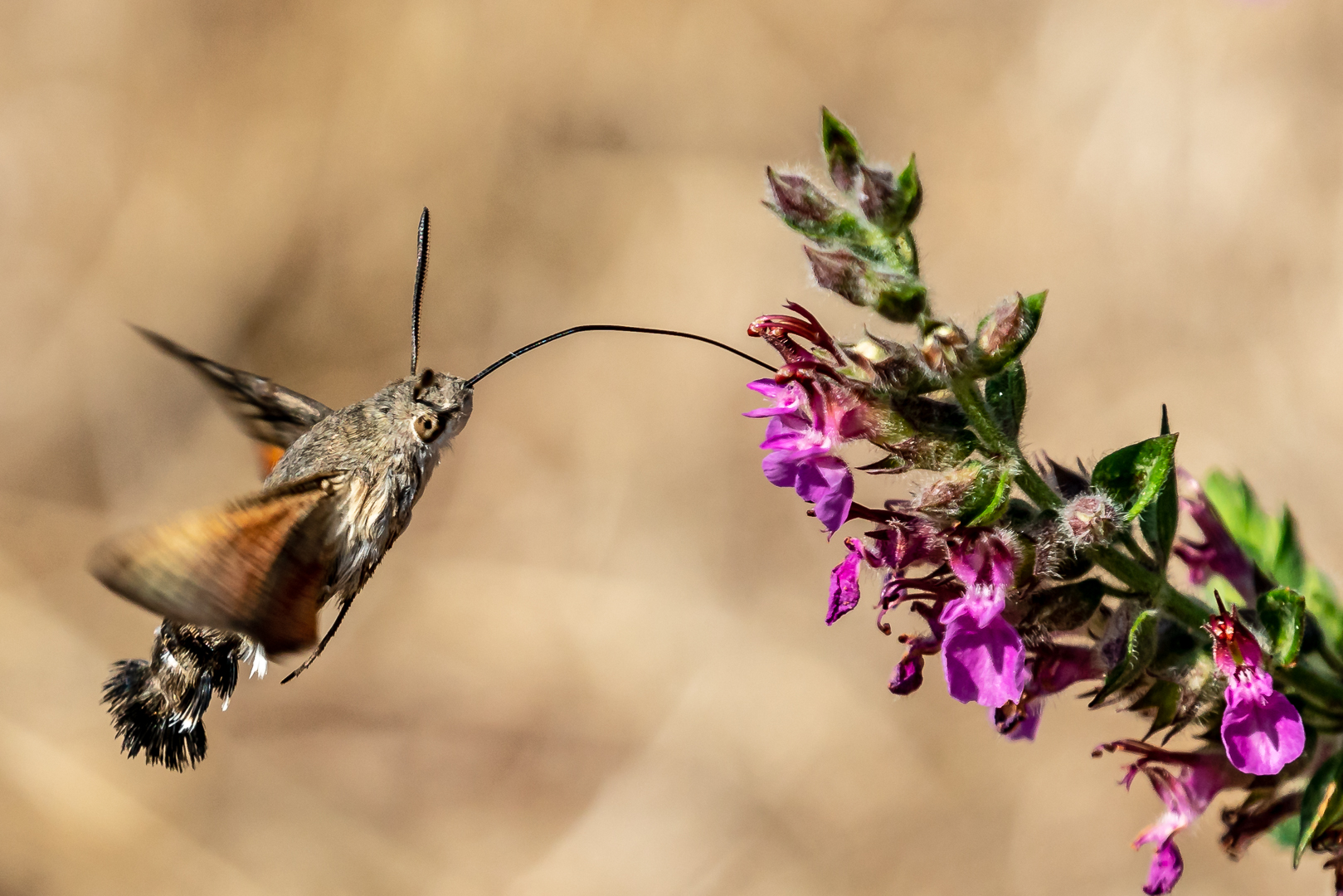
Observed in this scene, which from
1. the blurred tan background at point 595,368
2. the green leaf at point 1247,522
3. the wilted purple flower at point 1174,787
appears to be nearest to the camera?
the wilted purple flower at point 1174,787

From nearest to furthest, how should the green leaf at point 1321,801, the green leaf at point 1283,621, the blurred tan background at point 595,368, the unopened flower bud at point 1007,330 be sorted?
1. the unopened flower bud at point 1007,330
2. the green leaf at point 1283,621
3. the green leaf at point 1321,801
4. the blurred tan background at point 595,368

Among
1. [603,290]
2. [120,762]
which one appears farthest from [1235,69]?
[120,762]

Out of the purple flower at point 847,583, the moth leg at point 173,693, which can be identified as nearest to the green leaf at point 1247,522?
the purple flower at point 847,583

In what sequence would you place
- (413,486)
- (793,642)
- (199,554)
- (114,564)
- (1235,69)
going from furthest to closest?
(793,642)
(1235,69)
(413,486)
(199,554)
(114,564)

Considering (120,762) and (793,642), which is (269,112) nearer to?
(120,762)

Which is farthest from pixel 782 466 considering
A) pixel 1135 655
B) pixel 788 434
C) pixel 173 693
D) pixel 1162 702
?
pixel 173 693

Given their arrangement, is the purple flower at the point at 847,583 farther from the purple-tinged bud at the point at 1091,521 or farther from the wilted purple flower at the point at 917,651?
the purple-tinged bud at the point at 1091,521

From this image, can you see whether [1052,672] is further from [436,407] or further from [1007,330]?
[436,407]
